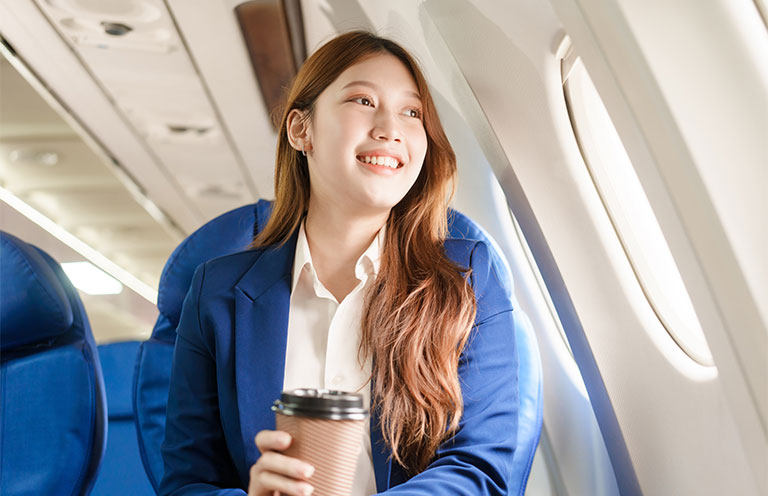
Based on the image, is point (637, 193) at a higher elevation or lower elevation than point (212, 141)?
lower

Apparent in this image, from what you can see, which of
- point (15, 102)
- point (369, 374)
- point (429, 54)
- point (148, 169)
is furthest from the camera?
point (148, 169)

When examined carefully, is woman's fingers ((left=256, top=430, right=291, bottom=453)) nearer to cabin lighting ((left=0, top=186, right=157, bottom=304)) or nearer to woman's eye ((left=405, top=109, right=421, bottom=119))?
woman's eye ((left=405, top=109, right=421, bottom=119))

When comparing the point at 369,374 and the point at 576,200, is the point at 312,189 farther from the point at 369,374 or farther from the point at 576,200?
the point at 576,200

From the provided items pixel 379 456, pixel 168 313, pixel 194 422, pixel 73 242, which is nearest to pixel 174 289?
pixel 168 313

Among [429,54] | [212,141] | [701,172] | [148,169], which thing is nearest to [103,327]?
[148,169]

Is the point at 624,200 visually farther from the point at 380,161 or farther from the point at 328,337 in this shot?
the point at 328,337

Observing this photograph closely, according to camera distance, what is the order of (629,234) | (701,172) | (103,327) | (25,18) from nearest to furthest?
(701,172), (629,234), (25,18), (103,327)

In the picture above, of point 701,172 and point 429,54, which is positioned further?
point 429,54

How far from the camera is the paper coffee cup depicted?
0.98 meters

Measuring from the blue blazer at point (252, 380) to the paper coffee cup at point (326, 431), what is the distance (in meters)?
0.43

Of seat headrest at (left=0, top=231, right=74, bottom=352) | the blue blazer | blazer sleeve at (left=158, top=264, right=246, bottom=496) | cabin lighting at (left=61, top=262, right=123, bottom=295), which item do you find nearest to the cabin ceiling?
cabin lighting at (left=61, top=262, right=123, bottom=295)

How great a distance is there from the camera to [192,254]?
1.99 meters

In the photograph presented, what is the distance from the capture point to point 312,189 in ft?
5.97

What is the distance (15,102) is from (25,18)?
1.50 m
